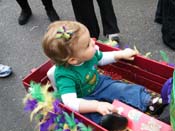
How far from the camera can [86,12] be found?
1910 mm

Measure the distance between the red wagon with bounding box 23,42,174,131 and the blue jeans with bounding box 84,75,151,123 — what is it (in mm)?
67

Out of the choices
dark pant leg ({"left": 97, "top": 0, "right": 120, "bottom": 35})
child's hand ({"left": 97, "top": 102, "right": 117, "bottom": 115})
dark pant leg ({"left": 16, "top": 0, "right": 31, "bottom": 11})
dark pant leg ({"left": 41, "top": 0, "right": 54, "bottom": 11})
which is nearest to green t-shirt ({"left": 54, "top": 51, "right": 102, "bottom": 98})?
child's hand ({"left": 97, "top": 102, "right": 117, "bottom": 115})

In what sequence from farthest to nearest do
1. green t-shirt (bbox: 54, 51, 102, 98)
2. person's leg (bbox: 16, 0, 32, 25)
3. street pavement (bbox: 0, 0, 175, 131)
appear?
person's leg (bbox: 16, 0, 32, 25), street pavement (bbox: 0, 0, 175, 131), green t-shirt (bbox: 54, 51, 102, 98)

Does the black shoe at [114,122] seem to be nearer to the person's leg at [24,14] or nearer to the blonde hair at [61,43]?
the blonde hair at [61,43]

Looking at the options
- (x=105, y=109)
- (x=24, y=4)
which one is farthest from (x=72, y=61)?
(x=24, y=4)

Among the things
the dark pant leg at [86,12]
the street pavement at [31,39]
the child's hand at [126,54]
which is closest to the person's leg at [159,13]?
the street pavement at [31,39]

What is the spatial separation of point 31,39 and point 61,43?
1201 millimetres

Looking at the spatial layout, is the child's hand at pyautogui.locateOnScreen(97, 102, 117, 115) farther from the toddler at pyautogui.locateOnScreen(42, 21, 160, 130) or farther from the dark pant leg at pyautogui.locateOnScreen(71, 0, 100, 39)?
the dark pant leg at pyautogui.locateOnScreen(71, 0, 100, 39)

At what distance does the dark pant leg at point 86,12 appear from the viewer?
1864 millimetres

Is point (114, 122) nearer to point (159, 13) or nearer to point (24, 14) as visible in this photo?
point (159, 13)

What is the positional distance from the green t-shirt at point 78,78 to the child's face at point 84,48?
0.06 metres

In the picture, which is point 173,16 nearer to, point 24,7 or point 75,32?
point 75,32

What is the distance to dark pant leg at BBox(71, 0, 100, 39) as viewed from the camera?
1864 millimetres

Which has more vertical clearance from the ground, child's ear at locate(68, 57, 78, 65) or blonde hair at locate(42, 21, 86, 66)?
blonde hair at locate(42, 21, 86, 66)
